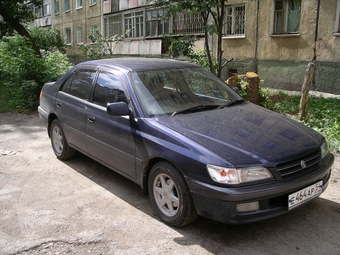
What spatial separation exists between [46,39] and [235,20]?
1578 centimetres

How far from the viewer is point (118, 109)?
3.79 m

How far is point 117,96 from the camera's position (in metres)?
4.19

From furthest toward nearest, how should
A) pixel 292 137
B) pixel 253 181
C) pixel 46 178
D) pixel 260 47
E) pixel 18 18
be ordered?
1. pixel 18 18
2. pixel 260 47
3. pixel 46 178
4. pixel 292 137
5. pixel 253 181

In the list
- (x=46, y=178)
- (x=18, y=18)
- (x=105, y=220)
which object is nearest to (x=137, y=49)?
(x=18, y=18)

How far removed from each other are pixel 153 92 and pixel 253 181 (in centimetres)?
160

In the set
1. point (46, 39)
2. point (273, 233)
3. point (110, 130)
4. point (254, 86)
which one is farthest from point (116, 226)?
point (46, 39)

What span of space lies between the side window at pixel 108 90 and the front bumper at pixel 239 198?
59.4 inches

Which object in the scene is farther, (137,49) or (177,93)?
(137,49)

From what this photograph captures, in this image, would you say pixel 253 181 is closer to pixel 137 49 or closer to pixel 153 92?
pixel 153 92

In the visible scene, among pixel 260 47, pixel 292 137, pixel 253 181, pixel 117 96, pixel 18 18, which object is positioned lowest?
pixel 253 181

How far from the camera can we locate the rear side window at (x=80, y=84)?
4789mm

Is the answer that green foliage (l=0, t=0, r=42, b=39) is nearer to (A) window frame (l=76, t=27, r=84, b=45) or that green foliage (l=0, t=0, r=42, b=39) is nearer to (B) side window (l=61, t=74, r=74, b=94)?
(A) window frame (l=76, t=27, r=84, b=45)

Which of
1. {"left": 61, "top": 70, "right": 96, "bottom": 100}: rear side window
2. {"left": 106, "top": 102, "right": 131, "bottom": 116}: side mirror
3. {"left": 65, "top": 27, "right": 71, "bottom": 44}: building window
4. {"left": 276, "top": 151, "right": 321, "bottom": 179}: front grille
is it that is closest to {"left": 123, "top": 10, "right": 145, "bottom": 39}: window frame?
{"left": 65, "top": 27, "right": 71, "bottom": 44}: building window

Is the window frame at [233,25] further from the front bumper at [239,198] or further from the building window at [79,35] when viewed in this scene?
the building window at [79,35]
